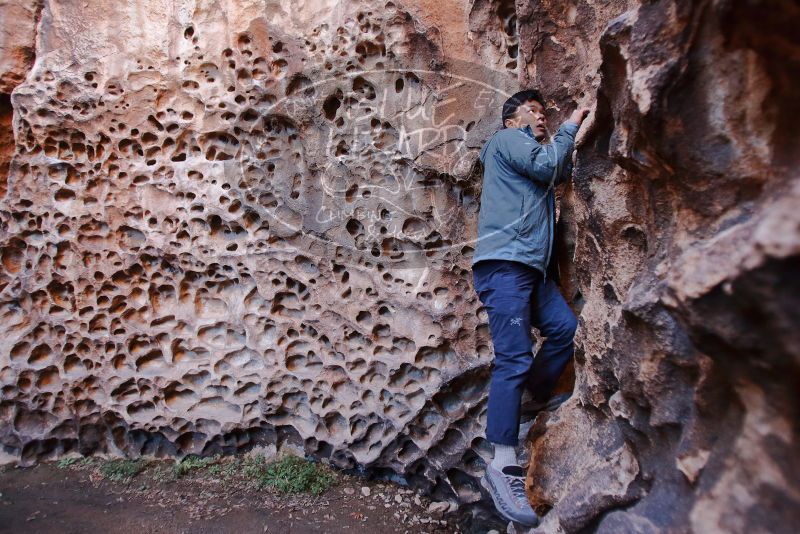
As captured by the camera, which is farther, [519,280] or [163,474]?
[163,474]

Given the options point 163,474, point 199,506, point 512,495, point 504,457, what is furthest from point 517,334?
point 163,474

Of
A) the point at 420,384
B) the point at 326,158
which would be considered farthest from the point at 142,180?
the point at 420,384

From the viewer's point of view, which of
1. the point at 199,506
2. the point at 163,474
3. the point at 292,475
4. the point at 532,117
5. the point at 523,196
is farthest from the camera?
the point at 163,474

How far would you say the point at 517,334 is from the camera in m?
2.23

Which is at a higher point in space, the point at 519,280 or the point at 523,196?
the point at 523,196

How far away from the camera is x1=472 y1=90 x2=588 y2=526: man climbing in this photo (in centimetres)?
215

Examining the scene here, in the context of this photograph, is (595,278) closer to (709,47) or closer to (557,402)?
(557,402)

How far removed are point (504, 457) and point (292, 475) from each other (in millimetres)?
1299

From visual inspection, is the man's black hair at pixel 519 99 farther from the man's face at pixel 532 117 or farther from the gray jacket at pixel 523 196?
the gray jacket at pixel 523 196

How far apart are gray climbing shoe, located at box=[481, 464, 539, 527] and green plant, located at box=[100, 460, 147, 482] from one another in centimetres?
206

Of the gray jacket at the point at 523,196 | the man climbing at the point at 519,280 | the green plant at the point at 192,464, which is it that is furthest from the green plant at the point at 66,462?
the gray jacket at the point at 523,196

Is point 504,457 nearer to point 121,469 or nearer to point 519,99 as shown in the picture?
point 519,99

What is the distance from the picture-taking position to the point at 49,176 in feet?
10.8

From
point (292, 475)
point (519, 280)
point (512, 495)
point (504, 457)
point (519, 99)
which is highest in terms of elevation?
point (519, 99)
